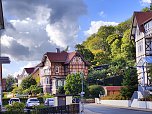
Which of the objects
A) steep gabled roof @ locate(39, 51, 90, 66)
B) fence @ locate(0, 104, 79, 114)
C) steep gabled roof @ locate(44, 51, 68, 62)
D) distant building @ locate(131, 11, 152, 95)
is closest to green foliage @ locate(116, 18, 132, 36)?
steep gabled roof @ locate(39, 51, 90, 66)

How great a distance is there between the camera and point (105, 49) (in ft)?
484

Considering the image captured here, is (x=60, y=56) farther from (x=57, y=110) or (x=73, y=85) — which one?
(x=57, y=110)

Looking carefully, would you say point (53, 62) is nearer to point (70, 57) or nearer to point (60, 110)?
point (70, 57)

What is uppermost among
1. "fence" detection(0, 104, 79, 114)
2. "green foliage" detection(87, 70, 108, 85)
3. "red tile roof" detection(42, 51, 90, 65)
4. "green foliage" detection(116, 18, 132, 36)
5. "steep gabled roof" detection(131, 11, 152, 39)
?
"green foliage" detection(116, 18, 132, 36)

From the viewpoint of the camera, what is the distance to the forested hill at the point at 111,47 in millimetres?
116625

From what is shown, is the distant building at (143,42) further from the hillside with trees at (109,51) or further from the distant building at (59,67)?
the distant building at (59,67)

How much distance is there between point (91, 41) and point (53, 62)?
5488cm

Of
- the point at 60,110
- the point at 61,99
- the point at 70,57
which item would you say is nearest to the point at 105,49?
the point at 70,57

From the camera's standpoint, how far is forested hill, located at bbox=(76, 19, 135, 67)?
117 m

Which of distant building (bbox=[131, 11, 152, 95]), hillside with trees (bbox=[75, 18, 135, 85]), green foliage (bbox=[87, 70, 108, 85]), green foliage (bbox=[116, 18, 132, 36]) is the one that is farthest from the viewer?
green foliage (bbox=[116, 18, 132, 36])

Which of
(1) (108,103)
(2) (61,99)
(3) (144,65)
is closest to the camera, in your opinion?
(2) (61,99)

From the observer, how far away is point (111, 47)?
13350 centimetres

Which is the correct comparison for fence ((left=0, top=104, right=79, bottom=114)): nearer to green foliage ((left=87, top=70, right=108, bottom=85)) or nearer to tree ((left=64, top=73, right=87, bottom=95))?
tree ((left=64, top=73, right=87, bottom=95))

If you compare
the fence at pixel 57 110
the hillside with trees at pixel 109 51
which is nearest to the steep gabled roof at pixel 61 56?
the hillside with trees at pixel 109 51
